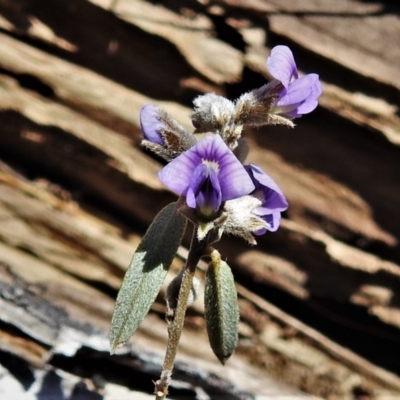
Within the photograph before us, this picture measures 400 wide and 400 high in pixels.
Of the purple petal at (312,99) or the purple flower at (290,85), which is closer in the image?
the purple flower at (290,85)

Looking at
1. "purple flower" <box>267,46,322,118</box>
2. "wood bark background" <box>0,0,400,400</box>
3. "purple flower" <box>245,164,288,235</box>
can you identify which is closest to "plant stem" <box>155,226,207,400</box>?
"purple flower" <box>245,164,288,235</box>

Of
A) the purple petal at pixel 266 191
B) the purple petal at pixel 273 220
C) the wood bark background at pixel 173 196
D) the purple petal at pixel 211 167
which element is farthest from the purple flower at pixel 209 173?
the wood bark background at pixel 173 196

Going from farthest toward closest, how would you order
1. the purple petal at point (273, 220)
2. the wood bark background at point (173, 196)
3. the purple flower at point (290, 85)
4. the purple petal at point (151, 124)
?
the wood bark background at point (173, 196)
the purple petal at point (273, 220)
the purple petal at point (151, 124)
the purple flower at point (290, 85)

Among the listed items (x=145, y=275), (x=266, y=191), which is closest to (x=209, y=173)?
(x=266, y=191)

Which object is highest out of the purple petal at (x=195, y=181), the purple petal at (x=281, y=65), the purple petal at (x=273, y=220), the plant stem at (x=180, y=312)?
the purple petal at (x=281, y=65)

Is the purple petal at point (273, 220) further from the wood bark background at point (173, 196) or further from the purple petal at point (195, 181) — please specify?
the wood bark background at point (173, 196)

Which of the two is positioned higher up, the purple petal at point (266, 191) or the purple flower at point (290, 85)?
the purple flower at point (290, 85)

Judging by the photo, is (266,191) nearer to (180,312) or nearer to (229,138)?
(229,138)
